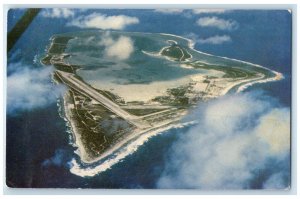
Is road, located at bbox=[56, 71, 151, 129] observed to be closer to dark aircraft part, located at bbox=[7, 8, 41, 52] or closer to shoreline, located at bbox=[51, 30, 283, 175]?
shoreline, located at bbox=[51, 30, 283, 175]

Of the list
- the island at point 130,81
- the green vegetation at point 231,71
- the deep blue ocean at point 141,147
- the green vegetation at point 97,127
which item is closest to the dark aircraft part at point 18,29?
the deep blue ocean at point 141,147

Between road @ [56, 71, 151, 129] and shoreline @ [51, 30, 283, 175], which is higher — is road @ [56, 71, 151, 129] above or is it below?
above

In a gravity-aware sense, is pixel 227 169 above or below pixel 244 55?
below

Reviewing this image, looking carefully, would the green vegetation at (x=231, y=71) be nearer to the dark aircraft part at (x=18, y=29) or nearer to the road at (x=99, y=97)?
the road at (x=99, y=97)

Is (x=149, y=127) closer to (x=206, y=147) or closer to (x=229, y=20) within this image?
(x=206, y=147)

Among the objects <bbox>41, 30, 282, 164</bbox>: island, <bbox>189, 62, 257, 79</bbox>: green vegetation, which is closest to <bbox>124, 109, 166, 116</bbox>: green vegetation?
<bbox>41, 30, 282, 164</bbox>: island

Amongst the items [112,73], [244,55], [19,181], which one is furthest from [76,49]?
[244,55]
